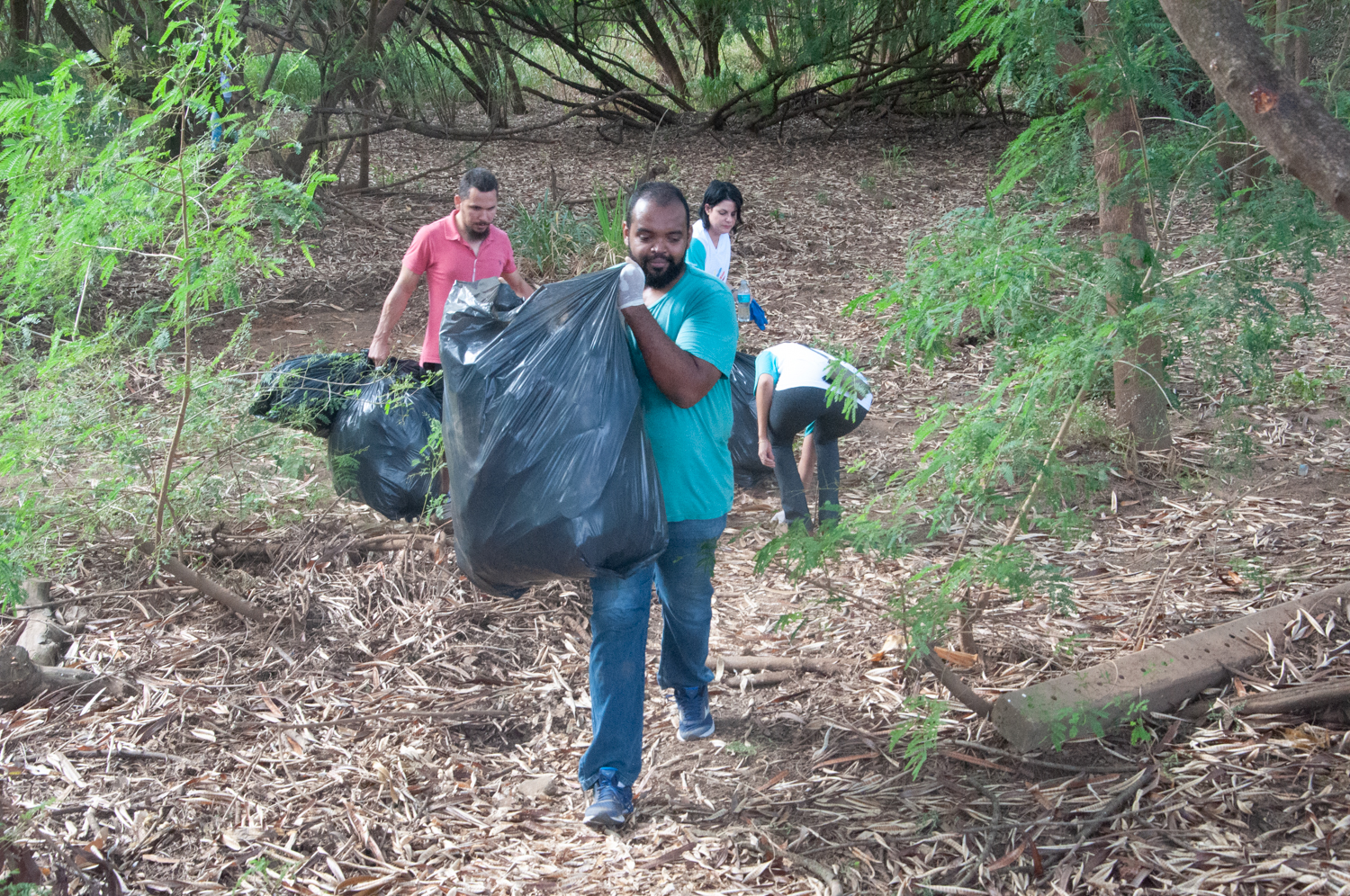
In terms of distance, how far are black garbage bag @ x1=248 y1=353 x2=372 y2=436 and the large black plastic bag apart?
5.01 feet

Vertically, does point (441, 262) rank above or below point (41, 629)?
above

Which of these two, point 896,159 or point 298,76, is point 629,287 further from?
point 896,159

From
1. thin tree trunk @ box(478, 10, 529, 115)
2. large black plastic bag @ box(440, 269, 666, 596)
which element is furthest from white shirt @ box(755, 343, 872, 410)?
thin tree trunk @ box(478, 10, 529, 115)

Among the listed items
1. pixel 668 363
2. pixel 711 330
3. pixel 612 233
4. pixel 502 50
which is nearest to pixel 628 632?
pixel 668 363

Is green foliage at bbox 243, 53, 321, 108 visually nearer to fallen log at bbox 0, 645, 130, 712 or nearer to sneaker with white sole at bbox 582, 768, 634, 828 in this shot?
fallen log at bbox 0, 645, 130, 712

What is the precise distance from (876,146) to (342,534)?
27.7 ft

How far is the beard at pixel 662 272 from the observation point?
8.75 ft

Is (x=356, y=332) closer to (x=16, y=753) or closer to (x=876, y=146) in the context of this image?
(x=16, y=753)

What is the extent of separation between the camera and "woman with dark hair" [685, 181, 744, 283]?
15.5 ft

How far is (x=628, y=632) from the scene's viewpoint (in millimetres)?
2604

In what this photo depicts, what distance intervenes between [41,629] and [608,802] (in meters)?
2.21

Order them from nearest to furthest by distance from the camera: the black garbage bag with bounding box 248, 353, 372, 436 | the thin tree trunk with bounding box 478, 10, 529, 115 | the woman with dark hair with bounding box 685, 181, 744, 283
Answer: the black garbage bag with bounding box 248, 353, 372, 436 < the woman with dark hair with bounding box 685, 181, 744, 283 < the thin tree trunk with bounding box 478, 10, 529, 115

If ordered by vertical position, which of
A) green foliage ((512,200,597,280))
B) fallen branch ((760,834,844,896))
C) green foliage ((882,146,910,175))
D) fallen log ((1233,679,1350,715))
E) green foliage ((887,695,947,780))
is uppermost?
green foliage ((882,146,910,175))

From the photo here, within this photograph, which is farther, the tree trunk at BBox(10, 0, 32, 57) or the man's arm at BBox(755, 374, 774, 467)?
the tree trunk at BBox(10, 0, 32, 57)
